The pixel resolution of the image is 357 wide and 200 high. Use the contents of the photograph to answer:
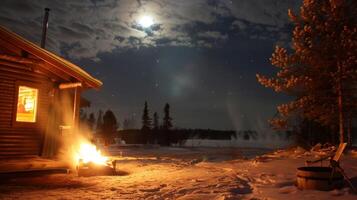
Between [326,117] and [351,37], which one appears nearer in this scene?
[351,37]

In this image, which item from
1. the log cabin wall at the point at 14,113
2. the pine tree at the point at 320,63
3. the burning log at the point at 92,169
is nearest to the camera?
the burning log at the point at 92,169

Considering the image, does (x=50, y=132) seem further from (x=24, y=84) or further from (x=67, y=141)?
(x=24, y=84)

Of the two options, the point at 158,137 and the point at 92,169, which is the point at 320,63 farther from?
the point at 158,137

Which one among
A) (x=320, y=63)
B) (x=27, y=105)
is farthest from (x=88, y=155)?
(x=320, y=63)

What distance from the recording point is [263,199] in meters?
8.19

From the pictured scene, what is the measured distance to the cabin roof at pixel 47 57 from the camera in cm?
1305

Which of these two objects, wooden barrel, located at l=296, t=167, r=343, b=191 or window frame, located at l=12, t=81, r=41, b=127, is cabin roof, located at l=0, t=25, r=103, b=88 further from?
wooden barrel, located at l=296, t=167, r=343, b=191

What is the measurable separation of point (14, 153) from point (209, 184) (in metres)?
8.43

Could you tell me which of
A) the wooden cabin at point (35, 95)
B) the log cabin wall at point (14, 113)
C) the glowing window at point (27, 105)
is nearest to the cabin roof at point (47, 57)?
the wooden cabin at point (35, 95)

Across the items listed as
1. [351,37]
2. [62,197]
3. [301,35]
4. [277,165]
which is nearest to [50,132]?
[62,197]

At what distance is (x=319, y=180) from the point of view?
870cm

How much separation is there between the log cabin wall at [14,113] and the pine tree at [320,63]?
10.7 m

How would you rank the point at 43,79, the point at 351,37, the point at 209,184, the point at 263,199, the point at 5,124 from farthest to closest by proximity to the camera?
the point at 351,37 < the point at 43,79 < the point at 5,124 < the point at 209,184 < the point at 263,199

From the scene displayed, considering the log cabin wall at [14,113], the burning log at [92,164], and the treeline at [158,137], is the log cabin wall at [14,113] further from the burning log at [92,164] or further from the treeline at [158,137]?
the treeline at [158,137]
